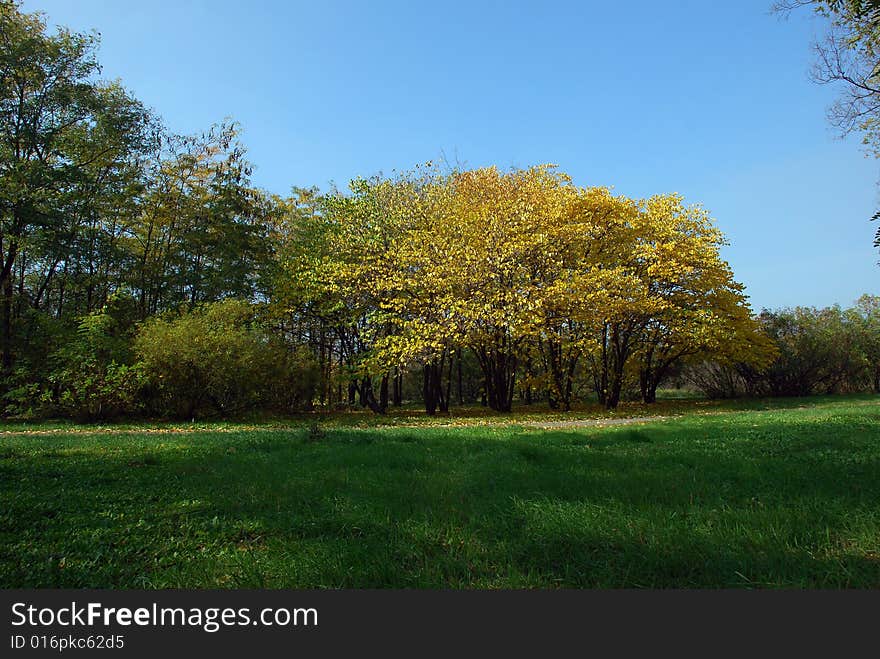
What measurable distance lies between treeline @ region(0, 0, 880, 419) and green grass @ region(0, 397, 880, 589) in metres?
10.9

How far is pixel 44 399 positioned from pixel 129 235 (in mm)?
14391

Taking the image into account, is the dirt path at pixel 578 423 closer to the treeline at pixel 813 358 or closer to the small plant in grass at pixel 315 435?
the small plant in grass at pixel 315 435

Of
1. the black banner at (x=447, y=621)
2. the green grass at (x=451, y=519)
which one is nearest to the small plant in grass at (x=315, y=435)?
the green grass at (x=451, y=519)

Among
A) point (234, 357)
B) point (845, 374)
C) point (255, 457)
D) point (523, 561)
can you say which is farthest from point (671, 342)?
point (523, 561)

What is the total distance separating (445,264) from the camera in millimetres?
Answer: 18703

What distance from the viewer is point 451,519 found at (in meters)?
3.75

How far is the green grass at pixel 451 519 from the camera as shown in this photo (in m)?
2.82

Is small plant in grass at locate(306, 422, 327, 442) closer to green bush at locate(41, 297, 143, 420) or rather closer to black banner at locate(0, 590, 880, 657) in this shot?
black banner at locate(0, 590, 880, 657)

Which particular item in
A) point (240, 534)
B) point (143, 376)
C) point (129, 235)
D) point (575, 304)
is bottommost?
point (240, 534)

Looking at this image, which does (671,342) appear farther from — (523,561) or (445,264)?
(523,561)

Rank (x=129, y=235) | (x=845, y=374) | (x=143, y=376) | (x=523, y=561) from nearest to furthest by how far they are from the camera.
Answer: (x=523, y=561), (x=143, y=376), (x=129, y=235), (x=845, y=374)

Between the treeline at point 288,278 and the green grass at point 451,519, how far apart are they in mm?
10869

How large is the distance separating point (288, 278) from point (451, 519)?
19.5 meters

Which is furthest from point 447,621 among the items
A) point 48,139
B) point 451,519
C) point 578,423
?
point 48,139
